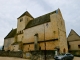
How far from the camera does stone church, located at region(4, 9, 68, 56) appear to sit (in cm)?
3184

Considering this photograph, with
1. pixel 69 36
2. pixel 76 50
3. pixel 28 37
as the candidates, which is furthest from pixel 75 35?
pixel 28 37

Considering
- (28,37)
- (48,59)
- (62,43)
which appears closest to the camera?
(48,59)

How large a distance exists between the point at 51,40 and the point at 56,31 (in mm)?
3212

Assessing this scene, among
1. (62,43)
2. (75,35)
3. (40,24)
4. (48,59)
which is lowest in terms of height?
(48,59)

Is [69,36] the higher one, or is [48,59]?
[69,36]

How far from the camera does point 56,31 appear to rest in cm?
3203

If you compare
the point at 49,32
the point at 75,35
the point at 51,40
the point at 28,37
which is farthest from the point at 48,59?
the point at 75,35

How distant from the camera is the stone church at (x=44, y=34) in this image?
3184 centimetres

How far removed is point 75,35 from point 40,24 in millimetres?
17709

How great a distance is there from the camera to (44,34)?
3491 cm

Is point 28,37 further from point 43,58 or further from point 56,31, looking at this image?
point 43,58

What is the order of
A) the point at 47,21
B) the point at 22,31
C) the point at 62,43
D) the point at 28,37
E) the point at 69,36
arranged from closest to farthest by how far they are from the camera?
the point at 62,43, the point at 47,21, the point at 28,37, the point at 22,31, the point at 69,36

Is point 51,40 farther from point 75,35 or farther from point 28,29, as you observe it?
point 75,35

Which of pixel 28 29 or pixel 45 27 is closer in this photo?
pixel 45 27
